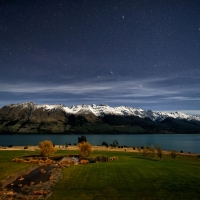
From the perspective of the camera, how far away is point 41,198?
29906 mm

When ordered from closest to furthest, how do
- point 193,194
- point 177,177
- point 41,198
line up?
1. point 41,198
2. point 193,194
3. point 177,177

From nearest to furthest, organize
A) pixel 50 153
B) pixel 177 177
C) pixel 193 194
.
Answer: pixel 193 194 < pixel 177 177 < pixel 50 153

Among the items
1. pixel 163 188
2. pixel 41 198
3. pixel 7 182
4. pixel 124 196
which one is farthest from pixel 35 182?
pixel 163 188

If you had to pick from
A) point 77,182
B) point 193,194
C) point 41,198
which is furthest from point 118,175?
point 41,198

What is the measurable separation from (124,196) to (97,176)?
48.3ft

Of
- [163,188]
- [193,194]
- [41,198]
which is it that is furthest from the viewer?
[163,188]

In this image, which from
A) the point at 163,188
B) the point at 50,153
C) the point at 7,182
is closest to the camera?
the point at 163,188

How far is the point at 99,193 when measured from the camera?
3275 cm

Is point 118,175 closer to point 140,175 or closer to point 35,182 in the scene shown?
point 140,175

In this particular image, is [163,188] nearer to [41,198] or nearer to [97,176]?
[97,176]

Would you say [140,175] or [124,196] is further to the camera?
[140,175]

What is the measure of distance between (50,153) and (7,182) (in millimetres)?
47508

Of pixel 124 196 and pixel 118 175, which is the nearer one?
pixel 124 196

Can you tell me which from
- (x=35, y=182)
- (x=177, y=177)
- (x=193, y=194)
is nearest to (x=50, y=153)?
(x=35, y=182)
